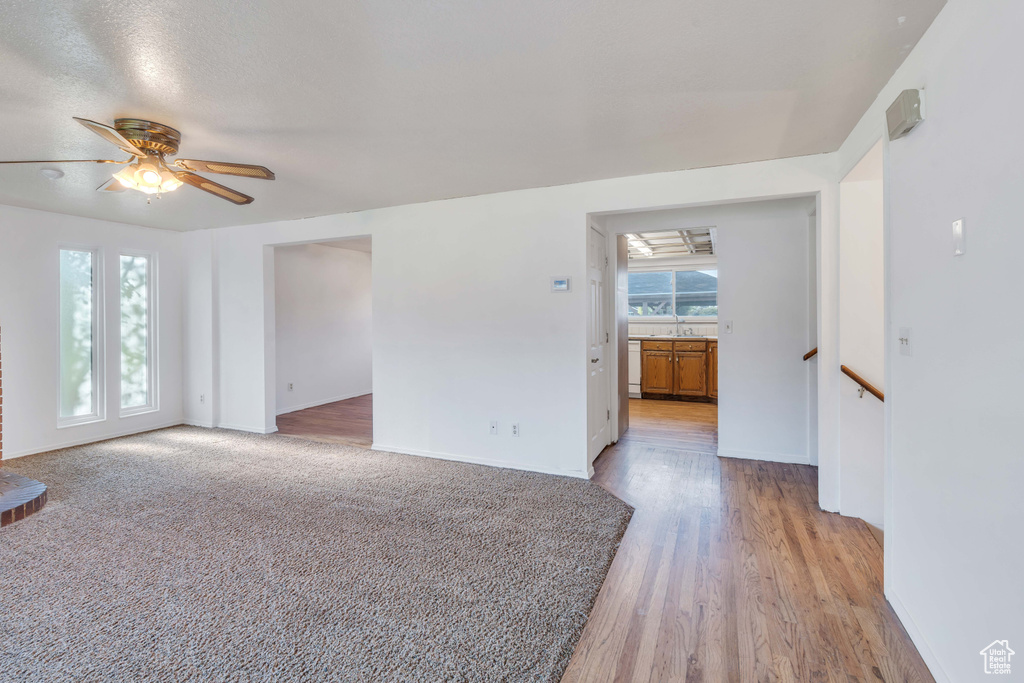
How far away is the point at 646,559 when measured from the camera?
2.49m

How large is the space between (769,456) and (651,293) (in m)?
4.28

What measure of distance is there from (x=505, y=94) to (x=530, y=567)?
2.27 m

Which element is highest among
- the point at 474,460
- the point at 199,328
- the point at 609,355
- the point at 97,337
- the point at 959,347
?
the point at 199,328

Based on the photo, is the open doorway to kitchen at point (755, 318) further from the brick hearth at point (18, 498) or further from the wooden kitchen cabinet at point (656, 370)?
the brick hearth at point (18, 498)

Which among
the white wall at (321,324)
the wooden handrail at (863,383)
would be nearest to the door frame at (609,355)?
the wooden handrail at (863,383)

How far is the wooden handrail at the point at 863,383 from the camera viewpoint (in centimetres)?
270

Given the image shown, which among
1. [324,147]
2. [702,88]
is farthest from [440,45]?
[324,147]

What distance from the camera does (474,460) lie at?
13.6 feet

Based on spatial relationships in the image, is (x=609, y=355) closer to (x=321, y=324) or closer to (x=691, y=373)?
(x=691, y=373)

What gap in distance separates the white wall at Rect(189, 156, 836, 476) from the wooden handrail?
116cm

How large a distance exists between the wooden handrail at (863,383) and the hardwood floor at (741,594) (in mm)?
794

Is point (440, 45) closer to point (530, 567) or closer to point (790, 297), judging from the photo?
point (530, 567)

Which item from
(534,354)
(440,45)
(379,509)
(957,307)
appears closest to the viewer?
(957,307)

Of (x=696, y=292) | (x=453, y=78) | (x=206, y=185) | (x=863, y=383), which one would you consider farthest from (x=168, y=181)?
(x=696, y=292)
